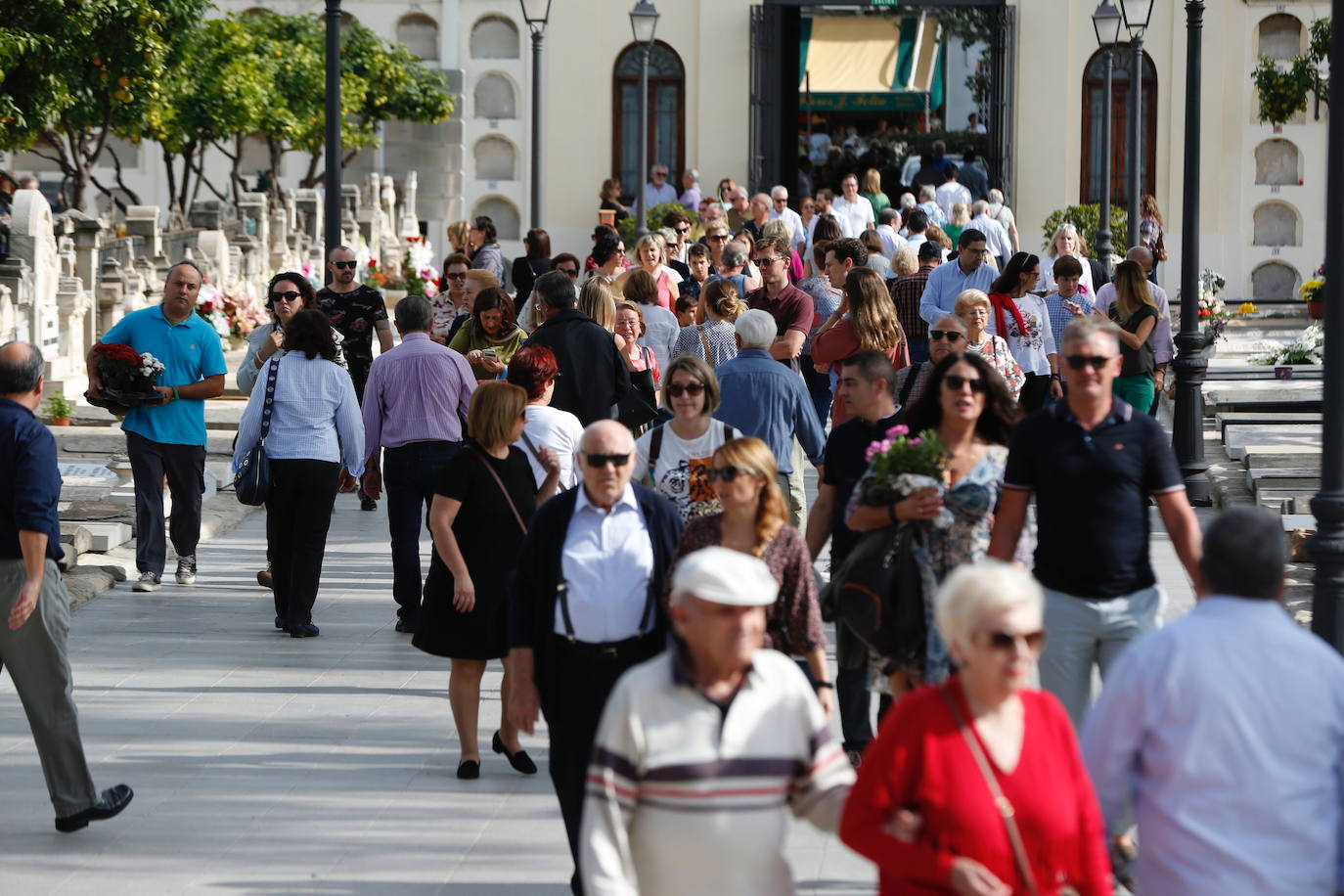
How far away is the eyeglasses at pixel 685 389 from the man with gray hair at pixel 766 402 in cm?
129

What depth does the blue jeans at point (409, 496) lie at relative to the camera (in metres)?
11.1

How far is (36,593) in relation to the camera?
24.3ft

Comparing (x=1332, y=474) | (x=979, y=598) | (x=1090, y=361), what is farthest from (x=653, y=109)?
(x=979, y=598)

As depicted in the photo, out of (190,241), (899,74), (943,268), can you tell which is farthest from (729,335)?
(899,74)

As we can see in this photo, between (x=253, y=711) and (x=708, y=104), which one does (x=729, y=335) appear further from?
(x=708, y=104)

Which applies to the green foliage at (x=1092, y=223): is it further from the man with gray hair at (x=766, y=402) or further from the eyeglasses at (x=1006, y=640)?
the eyeglasses at (x=1006, y=640)

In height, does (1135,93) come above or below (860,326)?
above

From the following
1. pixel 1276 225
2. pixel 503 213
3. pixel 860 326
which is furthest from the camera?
pixel 503 213

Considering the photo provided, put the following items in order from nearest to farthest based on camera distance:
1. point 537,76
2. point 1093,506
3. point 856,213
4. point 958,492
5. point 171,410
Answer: point 1093,506, point 958,492, point 171,410, point 537,76, point 856,213

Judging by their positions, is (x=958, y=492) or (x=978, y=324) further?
(x=978, y=324)

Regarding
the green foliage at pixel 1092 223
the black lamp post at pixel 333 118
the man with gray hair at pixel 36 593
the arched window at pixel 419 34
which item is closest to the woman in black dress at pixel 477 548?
the man with gray hair at pixel 36 593

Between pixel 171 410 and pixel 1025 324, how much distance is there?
5230mm

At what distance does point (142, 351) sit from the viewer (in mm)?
12422

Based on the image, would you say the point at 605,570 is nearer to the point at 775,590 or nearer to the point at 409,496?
the point at 775,590
